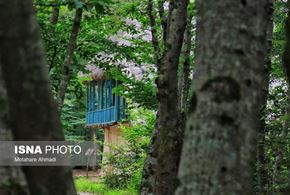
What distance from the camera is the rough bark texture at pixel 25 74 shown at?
2.25 m

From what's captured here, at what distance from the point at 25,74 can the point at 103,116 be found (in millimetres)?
27824

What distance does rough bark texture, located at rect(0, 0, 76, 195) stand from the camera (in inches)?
88.7

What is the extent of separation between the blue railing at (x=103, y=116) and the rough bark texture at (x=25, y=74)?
83.3 ft

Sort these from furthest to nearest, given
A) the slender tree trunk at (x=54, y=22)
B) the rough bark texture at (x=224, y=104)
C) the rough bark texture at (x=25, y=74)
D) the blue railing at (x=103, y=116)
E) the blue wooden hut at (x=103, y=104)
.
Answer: the blue railing at (x=103, y=116)
the blue wooden hut at (x=103, y=104)
the slender tree trunk at (x=54, y=22)
the rough bark texture at (x=224, y=104)
the rough bark texture at (x=25, y=74)

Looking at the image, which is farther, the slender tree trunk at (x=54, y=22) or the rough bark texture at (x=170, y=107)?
the slender tree trunk at (x=54, y=22)

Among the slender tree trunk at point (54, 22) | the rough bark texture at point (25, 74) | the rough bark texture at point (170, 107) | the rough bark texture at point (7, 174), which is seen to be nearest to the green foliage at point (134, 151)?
the slender tree trunk at point (54, 22)

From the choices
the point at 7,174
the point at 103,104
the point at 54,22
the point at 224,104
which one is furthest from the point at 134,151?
the point at 224,104

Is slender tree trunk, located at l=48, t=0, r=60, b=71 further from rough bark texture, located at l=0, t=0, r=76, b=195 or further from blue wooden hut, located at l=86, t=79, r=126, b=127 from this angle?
blue wooden hut, located at l=86, t=79, r=126, b=127

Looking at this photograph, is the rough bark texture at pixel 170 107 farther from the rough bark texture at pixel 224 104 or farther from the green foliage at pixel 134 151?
the green foliage at pixel 134 151

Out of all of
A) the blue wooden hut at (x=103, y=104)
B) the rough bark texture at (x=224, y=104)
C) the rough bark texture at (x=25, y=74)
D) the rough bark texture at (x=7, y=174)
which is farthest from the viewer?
the blue wooden hut at (x=103, y=104)

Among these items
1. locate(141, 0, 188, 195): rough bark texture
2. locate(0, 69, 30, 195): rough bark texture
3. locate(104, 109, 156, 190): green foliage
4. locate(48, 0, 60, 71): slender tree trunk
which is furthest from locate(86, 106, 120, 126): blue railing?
locate(0, 69, 30, 195): rough bark texture

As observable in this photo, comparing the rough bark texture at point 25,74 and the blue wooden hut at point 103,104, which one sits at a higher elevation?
the blue wooden hut at point 103,104

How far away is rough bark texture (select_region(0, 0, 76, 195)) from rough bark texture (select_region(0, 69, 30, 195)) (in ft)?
2.21

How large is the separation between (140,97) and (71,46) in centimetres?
482
